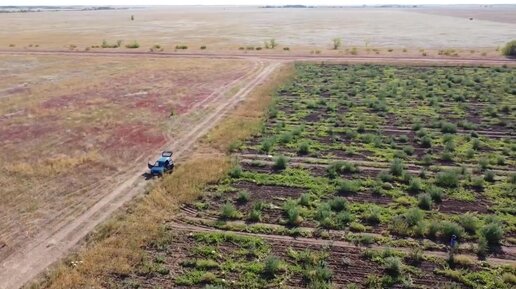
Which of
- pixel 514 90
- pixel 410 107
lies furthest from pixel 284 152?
pixel 514 90

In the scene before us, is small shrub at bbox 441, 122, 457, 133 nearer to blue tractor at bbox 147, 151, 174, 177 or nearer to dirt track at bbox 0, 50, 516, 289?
dirt track at bbox 0, 50, 516, 289

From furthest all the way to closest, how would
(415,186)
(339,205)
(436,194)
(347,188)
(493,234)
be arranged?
(415,186), (347,188), (436,194), (339,205), (493,234)

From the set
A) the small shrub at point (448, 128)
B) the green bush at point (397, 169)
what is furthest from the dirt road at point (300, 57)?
the green bush at point (397, 169)

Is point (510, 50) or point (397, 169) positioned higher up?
point (510, 50)

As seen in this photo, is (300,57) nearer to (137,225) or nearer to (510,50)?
(510,50)

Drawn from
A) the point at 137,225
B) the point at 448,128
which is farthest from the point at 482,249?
the point at 448,128

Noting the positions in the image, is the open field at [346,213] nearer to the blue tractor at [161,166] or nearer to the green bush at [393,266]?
the green bush at [393,266]
